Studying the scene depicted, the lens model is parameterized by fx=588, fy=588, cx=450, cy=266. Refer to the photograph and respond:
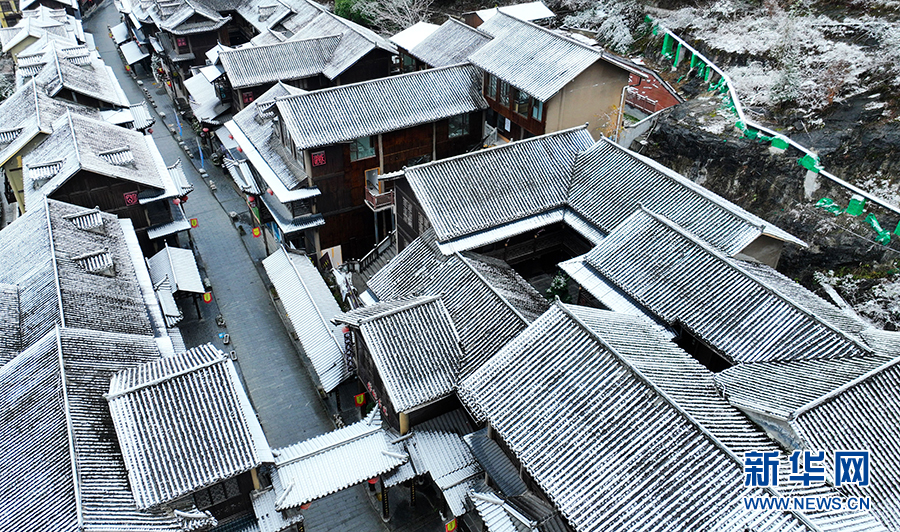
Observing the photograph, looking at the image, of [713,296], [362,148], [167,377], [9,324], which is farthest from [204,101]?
[713,296]

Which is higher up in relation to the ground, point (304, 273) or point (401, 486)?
point (304, 273)

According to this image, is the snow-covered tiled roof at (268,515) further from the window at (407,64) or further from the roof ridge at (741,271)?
the window at (407,64)

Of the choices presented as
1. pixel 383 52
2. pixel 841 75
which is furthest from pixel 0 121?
pixel 841 75

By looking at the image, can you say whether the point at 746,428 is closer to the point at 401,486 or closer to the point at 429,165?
the point at 401,486

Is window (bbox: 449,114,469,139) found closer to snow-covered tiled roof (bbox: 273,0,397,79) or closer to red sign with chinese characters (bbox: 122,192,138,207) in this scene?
snow-covered tiled roof (bbox: 273,0,397,79)

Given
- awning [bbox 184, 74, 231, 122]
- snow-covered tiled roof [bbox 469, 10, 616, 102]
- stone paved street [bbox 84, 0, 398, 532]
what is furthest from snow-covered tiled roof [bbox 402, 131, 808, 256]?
awning [bbox 184, 74, 231, 122]

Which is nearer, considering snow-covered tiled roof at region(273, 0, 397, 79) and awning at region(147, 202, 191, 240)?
awning at region(147, 202, 191, 240)

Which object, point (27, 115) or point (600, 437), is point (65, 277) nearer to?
point (27, 115)
